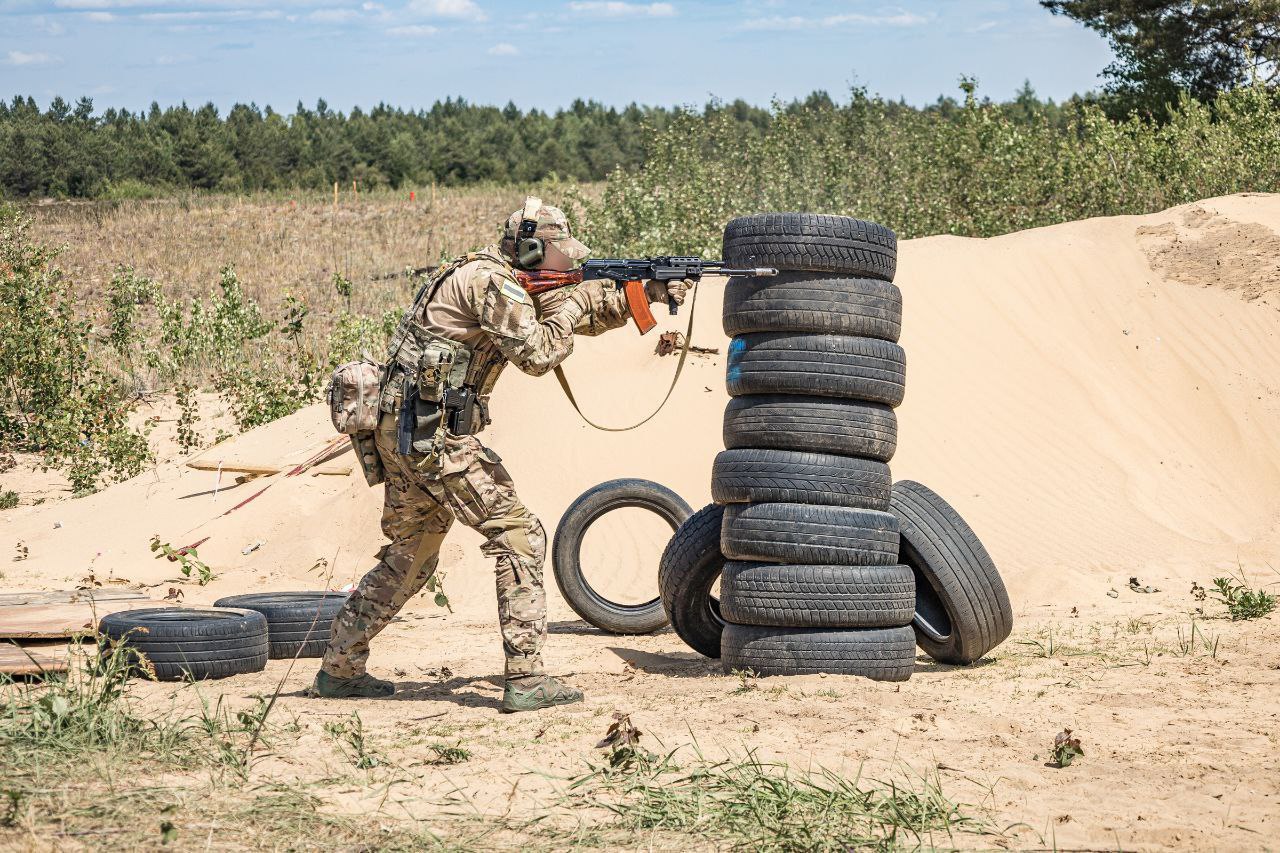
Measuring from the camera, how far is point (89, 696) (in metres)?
4.55

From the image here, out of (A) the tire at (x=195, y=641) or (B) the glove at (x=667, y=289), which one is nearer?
(B) the glove at (x=667, y=289)

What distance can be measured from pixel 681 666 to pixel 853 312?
2217mm

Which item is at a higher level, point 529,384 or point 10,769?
point 529,384

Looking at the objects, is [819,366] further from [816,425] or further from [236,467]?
[236,467]

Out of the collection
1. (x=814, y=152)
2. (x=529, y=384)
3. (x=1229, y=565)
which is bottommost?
(x=1229, y=565)

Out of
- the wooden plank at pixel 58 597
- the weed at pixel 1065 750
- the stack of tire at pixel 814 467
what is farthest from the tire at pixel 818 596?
the wooden plank at pixel 58 597

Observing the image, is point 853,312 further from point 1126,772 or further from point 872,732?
point 1126,772

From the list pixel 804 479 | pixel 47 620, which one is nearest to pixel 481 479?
pixel 804 479

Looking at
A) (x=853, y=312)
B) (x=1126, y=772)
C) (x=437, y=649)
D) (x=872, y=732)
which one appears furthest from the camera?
(x=437, y=649)

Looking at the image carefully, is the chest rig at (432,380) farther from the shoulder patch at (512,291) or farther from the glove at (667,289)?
the glove at (667,289)

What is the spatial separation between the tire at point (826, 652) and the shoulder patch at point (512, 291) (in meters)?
1.97

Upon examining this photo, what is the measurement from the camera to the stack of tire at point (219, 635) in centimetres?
607

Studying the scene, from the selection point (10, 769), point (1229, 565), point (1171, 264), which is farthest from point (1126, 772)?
point (1171, 264)

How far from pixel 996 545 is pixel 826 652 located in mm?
4733
